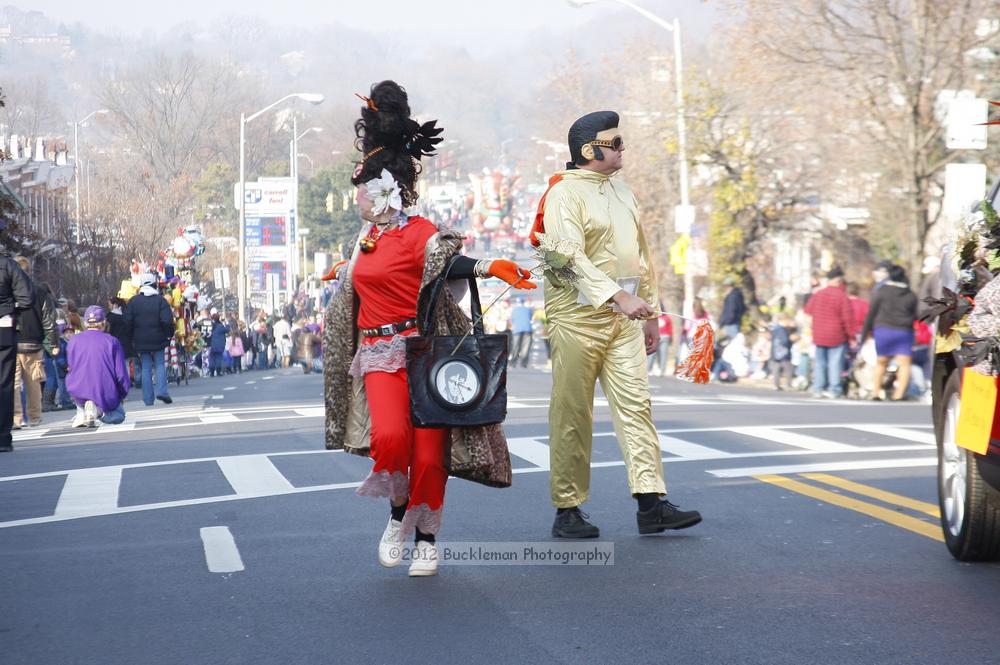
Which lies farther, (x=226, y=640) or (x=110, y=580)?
(x=110, y=580)

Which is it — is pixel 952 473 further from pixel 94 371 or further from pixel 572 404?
pixel 94 371

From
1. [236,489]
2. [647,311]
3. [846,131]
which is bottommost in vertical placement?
[236,489]

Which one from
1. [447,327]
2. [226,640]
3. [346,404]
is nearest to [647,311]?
[447,327]

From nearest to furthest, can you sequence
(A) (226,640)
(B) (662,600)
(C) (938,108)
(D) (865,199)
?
1. (A) (226,640)
2. (B) (662,600)
3. (C) (938,108)
4. (D) (865,199)

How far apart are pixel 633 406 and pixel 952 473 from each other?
1.50 metres

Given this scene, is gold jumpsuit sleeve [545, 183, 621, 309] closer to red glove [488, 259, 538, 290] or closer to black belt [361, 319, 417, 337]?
red glove [488, 259, 538, 290]

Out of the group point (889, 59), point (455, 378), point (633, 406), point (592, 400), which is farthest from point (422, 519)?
point (889, 59)

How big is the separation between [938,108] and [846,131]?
2.15m

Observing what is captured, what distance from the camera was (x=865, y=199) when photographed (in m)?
33.4

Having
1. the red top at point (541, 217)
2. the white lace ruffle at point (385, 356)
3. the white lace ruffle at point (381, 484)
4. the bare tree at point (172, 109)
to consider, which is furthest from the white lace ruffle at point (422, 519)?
the bare tree at point (172, 109)

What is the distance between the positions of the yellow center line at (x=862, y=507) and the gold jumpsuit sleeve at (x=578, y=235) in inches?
82.4

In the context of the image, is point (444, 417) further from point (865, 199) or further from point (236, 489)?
point (865, 199)

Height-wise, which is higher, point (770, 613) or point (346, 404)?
point (346, 404)

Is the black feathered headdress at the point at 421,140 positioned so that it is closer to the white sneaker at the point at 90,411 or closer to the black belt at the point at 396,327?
the black belt at the point at 396,327
